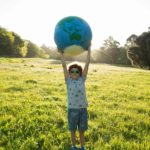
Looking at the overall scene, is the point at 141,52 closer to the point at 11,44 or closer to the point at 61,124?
the point at 61,124

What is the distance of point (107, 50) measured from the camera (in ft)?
304

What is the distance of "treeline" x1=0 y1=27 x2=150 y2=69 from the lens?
22188 mm

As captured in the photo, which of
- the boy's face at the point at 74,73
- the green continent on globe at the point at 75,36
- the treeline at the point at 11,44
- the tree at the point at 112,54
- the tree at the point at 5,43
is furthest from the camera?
the tree at the point at 112,54

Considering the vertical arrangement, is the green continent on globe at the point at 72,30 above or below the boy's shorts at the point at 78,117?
above

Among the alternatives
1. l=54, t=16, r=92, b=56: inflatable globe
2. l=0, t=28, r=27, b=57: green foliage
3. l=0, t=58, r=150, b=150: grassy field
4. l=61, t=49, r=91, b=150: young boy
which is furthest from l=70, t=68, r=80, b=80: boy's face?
l=0, t=28, r=27, b=57: green foliage

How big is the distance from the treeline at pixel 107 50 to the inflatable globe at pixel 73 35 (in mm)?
16057

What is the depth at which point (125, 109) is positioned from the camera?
10.2 metres

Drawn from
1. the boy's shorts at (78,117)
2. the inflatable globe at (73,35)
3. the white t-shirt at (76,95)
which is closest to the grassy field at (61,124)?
the boy's shorts at (78,117)

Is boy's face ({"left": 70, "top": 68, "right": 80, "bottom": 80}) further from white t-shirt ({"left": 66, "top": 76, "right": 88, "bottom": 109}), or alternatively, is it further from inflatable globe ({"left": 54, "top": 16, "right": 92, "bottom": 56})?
inflatable globe ({"left": 54, "top": 16, "right": 92, "bottom": 56})

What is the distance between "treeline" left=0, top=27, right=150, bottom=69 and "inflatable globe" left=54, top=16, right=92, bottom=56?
632 inches

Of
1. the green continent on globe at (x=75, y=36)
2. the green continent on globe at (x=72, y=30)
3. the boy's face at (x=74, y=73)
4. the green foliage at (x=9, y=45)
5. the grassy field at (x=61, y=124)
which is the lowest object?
the grassy field at (x=61, y=124)

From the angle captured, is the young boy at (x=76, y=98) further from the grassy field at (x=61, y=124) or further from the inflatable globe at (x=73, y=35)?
the grassy field at (x=61, y=124)

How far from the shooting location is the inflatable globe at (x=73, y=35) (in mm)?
6371

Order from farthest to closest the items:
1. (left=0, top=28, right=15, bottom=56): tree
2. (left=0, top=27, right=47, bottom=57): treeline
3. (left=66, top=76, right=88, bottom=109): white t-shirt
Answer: (left=0, top=27, right=47, bottom=57): treeline, (left=0, top=28, right=15, bottom=56): tree, (left=66, top=76, right=88, bottom=109): white t-shirt
